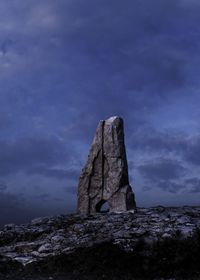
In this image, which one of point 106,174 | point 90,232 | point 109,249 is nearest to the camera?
point 109,249

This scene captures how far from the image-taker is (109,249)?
62.5ft

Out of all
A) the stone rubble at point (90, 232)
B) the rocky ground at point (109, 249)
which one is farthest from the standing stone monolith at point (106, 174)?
the rocky ground at point (109, 249)

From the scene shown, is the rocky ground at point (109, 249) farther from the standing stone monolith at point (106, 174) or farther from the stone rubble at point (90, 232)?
the standing stone monolith at point (106, 174)

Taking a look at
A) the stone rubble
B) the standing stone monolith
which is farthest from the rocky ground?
the standing stone monolith

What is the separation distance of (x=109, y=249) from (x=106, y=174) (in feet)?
24.3

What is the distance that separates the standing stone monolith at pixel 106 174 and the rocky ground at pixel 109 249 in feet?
9.15

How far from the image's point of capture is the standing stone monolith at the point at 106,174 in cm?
2528

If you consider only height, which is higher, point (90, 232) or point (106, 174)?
point (106, 174)

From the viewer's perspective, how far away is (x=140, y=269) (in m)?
18.3

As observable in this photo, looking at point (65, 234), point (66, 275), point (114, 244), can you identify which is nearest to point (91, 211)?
point (65, 234)

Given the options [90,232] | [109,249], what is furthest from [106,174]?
[109,249]

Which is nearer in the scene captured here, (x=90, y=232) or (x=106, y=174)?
(x=90, y=232)

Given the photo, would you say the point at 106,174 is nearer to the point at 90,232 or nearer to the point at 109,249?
the point at 90,232

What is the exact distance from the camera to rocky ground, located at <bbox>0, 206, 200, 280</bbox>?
1805cm
